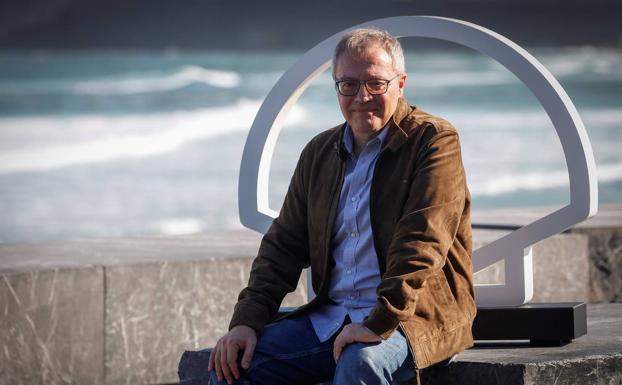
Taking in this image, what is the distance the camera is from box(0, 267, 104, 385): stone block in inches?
174

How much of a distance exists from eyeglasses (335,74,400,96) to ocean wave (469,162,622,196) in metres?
15.6

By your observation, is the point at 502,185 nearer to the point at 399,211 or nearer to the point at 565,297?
the point at 565,297

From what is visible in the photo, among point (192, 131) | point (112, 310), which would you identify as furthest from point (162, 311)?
point (192, 131)

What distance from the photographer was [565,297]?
5.43 metres

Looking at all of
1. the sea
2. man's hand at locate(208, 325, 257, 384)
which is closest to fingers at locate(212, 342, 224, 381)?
man's hand at locate(208, 325, 257, 384)

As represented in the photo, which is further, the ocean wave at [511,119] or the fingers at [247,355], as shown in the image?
the ocean wave at [511,119]

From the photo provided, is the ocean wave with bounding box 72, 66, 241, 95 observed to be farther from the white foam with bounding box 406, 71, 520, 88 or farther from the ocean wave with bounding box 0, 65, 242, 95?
the white foam with bounding box 406, 71, 520, 88

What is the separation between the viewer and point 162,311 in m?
4.71

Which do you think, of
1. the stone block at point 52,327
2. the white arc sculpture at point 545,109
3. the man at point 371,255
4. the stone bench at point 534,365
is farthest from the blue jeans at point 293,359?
the stone block at point 52,327

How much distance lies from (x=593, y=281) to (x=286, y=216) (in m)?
2.82

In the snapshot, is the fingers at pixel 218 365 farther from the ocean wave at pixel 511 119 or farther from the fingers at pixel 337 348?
the ocean wave at pixel 511 119

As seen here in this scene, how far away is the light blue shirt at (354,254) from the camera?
284 cm

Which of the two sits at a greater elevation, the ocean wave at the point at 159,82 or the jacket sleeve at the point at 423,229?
the ocean wave at the point at 159,82

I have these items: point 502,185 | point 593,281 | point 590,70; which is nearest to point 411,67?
point 590,70
